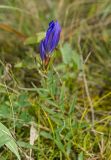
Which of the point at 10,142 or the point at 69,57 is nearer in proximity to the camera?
the point at 10,142

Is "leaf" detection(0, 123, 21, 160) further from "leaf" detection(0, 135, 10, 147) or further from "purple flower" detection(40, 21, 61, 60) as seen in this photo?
"purple flower" detection(40, 21, 61, 60)

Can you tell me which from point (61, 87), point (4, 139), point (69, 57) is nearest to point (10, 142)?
point (4, 139)

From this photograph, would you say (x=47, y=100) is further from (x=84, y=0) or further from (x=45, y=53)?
(x=84, y=0)

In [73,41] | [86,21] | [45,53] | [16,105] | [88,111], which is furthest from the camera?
[86,21]

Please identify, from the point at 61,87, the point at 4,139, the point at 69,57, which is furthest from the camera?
the point at 69,57

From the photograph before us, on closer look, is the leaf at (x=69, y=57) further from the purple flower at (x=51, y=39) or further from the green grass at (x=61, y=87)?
the purple flower at (x=51, y=39)

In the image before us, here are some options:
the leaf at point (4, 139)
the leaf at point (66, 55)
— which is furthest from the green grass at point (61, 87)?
the leaf at point (4, 139)

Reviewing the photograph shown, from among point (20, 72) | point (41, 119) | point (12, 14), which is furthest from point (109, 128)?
point (12, 14)

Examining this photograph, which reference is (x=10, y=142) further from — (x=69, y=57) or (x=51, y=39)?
(x=69, y=57)

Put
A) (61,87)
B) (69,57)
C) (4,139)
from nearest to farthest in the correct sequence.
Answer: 1. (4,139)
2. (61,87)
3. (69,57)
